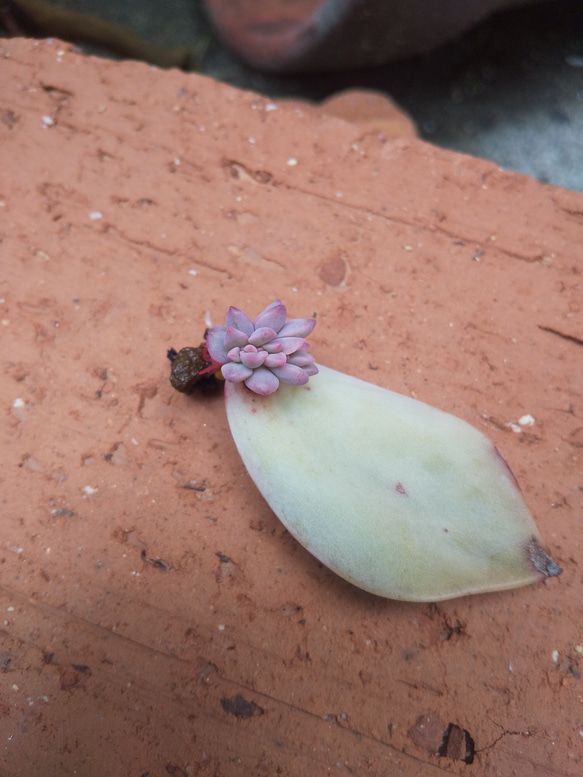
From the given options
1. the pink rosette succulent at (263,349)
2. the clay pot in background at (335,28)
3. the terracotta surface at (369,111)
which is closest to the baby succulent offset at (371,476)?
the pink rosette succulent at (263,349)

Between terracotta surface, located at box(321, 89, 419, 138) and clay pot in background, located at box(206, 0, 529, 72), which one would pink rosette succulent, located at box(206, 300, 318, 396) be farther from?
clay pot in background, located at box(206, 0, 529, 72)

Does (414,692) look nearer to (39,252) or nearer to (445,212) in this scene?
(445,212)

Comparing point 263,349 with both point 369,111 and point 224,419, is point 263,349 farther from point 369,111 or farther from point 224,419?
point 369,111

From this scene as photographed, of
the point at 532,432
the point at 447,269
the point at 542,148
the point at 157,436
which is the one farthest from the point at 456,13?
the point at 157,436

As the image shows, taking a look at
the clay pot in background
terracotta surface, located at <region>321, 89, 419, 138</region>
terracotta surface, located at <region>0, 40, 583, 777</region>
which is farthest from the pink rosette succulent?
the clay pot in background

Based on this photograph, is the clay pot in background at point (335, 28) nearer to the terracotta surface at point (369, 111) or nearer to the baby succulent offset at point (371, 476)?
the terracotta surface at point (369, 111)

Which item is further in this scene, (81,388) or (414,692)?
(81,388)
